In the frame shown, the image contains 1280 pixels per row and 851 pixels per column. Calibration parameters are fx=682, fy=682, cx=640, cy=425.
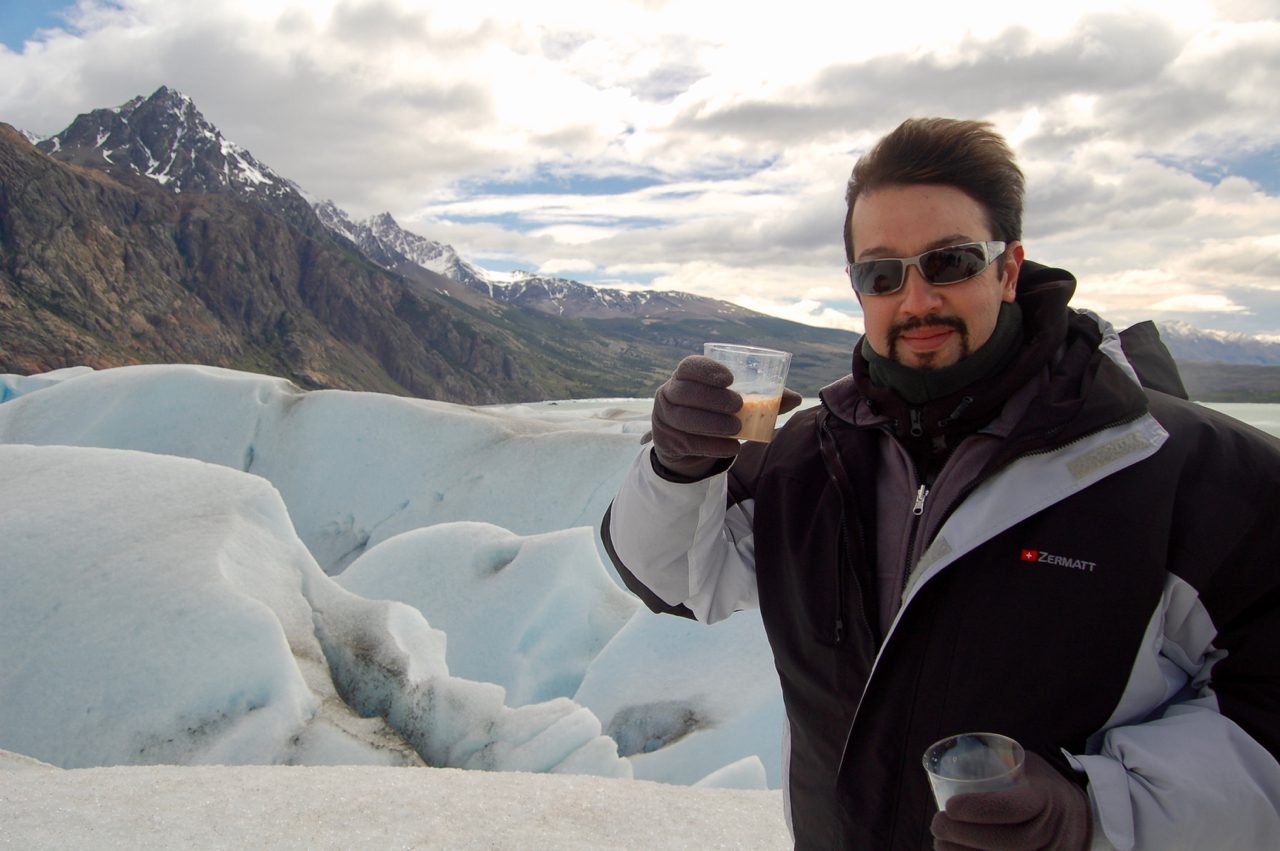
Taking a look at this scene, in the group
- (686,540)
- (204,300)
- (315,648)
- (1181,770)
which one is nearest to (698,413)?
(686,540)

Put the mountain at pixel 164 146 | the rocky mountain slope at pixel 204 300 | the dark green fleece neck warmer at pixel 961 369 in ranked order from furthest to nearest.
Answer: the mountain at pixel 164 146, the rocky mountain slope at pixel 204 300, the dark green fleece neck warmer at pixel 961 369

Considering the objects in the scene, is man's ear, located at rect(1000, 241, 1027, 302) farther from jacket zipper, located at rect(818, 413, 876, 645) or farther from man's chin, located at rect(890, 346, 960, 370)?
jacket zipper, located at rect(818, 413, 876, 645)

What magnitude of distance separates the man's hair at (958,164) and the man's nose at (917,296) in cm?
23

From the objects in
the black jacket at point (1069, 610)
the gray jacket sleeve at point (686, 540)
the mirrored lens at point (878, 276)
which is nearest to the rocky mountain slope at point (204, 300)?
the gray jacket sleeve at point (686, 540)

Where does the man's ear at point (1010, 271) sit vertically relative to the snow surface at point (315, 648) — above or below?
above

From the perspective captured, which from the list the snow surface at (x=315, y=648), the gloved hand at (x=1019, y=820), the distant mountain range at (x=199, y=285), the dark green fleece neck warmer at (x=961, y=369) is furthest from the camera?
the distant mountain range at (x=199, y=285)

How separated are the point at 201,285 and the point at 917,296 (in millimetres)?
107094

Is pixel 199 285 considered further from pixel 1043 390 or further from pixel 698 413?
pixel 1043 390

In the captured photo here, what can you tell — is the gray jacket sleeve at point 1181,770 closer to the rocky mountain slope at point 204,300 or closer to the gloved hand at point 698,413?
the gloved hand at point 698,413

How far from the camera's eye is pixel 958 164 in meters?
1.56

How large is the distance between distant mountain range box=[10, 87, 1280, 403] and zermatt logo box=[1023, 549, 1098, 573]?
1854 inches

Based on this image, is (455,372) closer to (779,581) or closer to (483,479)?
(483,479)

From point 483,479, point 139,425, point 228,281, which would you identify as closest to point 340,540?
point 483,479

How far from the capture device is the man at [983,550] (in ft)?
3.83
